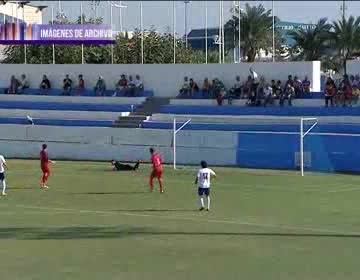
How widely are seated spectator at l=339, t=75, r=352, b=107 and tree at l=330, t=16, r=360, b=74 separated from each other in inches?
878

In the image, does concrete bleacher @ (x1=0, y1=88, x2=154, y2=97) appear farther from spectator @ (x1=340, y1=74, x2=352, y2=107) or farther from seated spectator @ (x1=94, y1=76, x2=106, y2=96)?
spectator @ (x1=340, y1=74, x2=352, y2=107)

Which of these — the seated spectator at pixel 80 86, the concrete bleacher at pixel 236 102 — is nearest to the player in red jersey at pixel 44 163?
the concrete bleacher at pixel 236 102

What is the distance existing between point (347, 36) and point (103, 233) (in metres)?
48.7

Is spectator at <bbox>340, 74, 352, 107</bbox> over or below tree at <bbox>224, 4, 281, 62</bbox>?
below

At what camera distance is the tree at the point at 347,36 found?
63.7 meters

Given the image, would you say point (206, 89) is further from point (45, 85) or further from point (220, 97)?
point (45, 85)

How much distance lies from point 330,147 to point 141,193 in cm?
1230

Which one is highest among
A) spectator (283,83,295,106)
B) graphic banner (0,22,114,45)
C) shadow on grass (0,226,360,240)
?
graphic banner (0,22,114,45)

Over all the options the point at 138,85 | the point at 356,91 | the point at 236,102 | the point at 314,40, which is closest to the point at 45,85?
the point at 138,85

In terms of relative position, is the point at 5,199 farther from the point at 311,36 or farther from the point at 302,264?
the point at 311,36

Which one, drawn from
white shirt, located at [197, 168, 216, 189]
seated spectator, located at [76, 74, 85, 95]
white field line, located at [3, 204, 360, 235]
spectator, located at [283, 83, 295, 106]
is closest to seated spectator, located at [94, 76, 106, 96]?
seated spectator, located at [76, 74, 85, 95]

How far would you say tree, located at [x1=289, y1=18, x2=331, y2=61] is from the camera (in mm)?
66188

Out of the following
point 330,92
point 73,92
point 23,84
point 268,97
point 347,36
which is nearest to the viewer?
point 330,92

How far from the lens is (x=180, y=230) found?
1916cm
